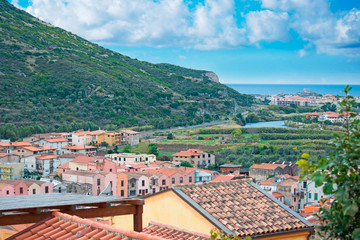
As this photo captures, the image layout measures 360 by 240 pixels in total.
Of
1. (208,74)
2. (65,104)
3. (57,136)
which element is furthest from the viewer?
(208,74)

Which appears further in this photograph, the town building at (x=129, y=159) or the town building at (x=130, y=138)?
the town building at (x=130, y=138)

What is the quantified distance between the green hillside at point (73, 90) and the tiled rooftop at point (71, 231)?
51612mm

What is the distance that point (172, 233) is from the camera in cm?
505

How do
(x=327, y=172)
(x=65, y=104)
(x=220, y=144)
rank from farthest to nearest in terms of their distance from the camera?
(x=65, y=104)
(x=220, y=144)
(x=327, y=172)

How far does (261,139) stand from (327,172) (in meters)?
56.6


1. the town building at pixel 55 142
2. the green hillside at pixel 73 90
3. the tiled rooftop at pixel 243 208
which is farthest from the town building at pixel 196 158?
the tiled rooftop at pixel 243 208

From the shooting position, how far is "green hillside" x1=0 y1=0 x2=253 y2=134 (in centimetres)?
6079

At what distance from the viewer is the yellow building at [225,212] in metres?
5.50

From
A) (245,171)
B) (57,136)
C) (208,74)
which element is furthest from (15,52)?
(208,74)

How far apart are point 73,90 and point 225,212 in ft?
215

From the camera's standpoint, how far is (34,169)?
37.6 meters

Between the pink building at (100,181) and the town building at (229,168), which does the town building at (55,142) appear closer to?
the town building at (229,168)

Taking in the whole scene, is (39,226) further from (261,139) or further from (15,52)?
(15,52)

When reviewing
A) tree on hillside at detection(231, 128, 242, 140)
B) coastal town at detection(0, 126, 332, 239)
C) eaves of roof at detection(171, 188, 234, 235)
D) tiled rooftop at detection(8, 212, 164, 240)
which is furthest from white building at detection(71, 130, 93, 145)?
tiled rooftop at detection(8, 212, 164, 240)
